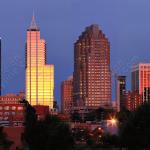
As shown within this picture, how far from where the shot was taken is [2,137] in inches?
2210

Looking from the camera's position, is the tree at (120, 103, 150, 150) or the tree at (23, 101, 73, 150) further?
the tree at (120, 103, 150, 150)

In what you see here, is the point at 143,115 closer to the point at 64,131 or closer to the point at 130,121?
the point at 130,121

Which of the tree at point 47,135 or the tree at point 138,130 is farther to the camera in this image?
the tree at point 138,130

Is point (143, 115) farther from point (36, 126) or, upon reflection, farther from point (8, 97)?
point (8, 97)

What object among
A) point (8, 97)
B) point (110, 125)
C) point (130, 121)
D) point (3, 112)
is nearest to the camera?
point (130, 121)

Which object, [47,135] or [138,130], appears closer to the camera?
[47,135]

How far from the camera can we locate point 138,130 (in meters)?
45.9

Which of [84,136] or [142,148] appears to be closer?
[142,148]

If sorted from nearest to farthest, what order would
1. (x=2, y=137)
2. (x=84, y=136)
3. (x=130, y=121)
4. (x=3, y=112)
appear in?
(x=130, y=121)
(x=2, y=137)
(x=84, y=136)
(x=3, y=112)

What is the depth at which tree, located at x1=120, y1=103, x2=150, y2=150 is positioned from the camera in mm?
44906

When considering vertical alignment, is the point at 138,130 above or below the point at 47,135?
above

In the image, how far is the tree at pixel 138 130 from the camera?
147ft

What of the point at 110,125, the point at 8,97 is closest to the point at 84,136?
the point at 110,125

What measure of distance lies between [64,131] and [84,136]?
6656 centimetres
